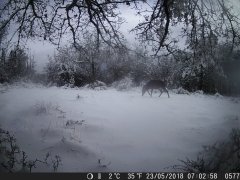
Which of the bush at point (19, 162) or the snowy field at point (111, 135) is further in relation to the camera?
the snowy field at point (111, 135)

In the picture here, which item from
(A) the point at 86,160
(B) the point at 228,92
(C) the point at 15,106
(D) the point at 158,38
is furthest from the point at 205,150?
(B) the point at 228,92

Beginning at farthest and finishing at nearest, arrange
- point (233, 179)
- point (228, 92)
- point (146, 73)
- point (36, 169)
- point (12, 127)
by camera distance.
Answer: point (146, 73), point (228, 92), point (12, 127), point (36, 169), point (233, 179)

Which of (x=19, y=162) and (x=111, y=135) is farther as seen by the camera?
(x=111, y=135)

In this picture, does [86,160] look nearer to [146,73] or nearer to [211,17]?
[211,17]

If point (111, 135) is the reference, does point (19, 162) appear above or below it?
below

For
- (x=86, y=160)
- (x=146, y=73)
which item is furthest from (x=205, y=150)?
(x=146, y=73)

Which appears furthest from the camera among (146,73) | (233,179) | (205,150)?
(146,73)

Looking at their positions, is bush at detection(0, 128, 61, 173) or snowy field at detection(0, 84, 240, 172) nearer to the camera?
bush at detection(0, 128, 61, 173)

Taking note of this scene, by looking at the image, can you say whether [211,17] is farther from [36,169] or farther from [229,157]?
[36,169]

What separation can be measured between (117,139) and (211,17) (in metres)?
4.09

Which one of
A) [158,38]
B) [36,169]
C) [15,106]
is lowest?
[36,169]

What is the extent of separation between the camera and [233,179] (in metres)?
4.48

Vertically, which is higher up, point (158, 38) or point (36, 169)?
point (158, 38)

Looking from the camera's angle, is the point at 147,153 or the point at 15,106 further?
the point at 15,106
